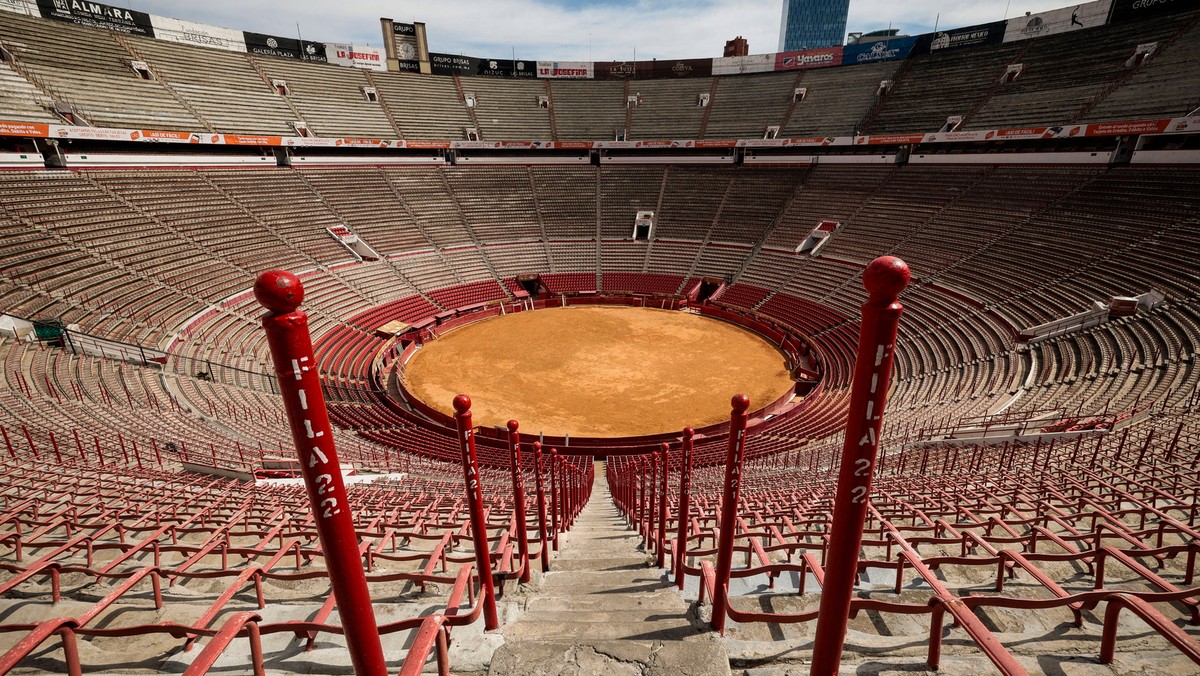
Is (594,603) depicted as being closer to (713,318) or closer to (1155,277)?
(1155,277)

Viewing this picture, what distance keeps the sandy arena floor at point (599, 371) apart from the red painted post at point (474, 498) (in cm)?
1492

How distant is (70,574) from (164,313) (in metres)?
20.6

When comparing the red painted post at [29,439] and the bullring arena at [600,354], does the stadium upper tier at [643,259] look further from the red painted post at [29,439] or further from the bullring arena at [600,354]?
the red painted post at [29,439]

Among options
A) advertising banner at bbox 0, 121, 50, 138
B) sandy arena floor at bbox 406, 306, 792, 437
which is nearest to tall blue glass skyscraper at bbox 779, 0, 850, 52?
sandy arena floor at bbox 406, 306, 792, 437

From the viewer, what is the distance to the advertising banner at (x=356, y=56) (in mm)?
41406

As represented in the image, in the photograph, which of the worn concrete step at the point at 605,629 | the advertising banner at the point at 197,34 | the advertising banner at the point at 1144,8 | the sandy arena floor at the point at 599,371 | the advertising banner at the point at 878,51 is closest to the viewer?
the worn concrete step at the point at 605,629

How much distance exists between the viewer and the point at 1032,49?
33.8 metres

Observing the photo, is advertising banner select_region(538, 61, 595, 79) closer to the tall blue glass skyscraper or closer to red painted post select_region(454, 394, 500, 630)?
red painted post select_region(454, 394, 500, 630)

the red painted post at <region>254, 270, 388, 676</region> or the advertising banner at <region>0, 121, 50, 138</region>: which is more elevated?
the advertising banner at <region>0, 121, 50, 138</region>

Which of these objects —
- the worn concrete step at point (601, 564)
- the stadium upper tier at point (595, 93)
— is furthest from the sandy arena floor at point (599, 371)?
the stadium upper tier at point (595, 93)

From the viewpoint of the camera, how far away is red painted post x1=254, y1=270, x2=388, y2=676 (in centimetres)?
212

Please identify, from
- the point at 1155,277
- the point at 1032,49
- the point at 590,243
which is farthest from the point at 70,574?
the point at 1032,49

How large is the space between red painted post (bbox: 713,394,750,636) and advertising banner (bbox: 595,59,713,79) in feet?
161

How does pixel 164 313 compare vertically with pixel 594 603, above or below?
above
